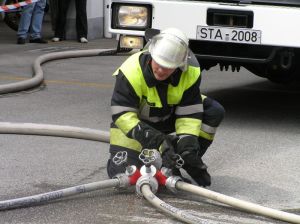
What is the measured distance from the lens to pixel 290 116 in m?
7.73

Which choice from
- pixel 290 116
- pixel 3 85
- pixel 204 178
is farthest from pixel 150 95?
pixel 3 85

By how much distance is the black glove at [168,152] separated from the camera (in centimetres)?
486

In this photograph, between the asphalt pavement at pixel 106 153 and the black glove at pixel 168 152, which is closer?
the asphalt pavement at pixel 106 153

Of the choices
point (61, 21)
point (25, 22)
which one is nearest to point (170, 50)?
point (25, 22)

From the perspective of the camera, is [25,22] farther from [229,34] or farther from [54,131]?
[54,131]

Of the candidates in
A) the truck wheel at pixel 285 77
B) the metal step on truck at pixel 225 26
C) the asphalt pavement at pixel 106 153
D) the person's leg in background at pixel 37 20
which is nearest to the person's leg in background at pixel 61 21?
the person's leg in background at pixel 37 20

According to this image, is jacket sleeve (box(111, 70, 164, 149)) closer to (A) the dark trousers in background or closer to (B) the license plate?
(B) the license plate

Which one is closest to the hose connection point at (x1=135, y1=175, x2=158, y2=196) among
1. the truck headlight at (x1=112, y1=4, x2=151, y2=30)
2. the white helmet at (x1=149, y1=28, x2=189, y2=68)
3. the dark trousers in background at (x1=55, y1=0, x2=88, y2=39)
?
the white helmet at (x1=149, y1=28, x2=189, y2=68)

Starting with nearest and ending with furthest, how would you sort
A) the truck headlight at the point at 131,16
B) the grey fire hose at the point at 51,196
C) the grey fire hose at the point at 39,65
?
the grey fire hose at the point at 51,196 < the truck headlight at the point at 131,16 < the grey fire hose at the point at 39,65

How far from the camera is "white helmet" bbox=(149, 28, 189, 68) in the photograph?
4.82m

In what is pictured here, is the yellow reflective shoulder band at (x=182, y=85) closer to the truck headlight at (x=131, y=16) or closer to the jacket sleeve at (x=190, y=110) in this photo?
the jacket sleeve at (x=190, y=110)

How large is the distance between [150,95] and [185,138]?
35cm

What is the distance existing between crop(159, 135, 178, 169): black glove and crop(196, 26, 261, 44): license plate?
2.00 metres

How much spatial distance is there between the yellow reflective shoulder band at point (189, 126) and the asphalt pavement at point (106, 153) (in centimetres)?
40
